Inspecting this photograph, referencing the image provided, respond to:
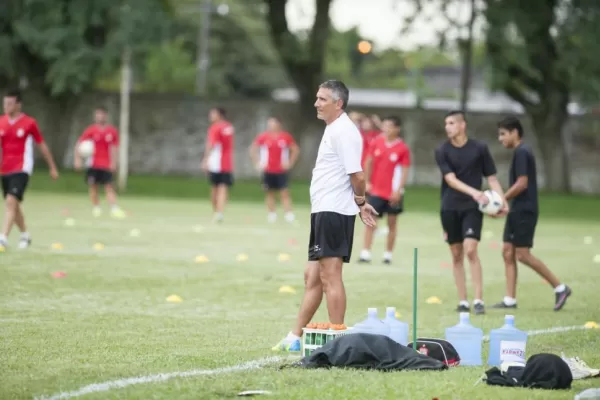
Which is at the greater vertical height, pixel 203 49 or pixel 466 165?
pixel 203 49

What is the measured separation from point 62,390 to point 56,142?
40984 mm

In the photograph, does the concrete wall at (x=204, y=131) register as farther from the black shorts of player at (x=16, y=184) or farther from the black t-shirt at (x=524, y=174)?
the black t-shirt at (x=524, y=174)

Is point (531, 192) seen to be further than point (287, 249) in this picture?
No

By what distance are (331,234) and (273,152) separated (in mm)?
19462

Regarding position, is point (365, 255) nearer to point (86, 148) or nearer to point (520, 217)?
point (520, 217)

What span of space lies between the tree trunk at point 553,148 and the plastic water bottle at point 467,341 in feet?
121

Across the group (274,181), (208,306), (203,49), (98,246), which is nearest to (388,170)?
(98,246)

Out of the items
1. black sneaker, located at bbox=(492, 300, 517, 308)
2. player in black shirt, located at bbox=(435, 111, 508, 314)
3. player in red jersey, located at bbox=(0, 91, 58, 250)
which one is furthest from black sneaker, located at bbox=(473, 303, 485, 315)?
player in red jersey, located at bbox=(0, 91, 58, 250)

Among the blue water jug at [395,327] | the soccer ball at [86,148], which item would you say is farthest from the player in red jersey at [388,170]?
the blue water jug at [395,327]

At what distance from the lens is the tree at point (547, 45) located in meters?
41.2

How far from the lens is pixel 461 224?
14234mm

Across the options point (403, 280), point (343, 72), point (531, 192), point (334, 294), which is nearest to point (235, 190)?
point (403, 280)

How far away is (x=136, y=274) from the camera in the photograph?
1644 centimetres

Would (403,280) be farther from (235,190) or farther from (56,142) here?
(56,142)
